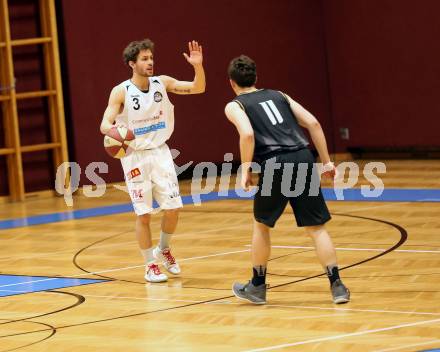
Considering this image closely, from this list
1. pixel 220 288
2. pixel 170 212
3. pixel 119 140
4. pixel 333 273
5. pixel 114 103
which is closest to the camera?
pixel 333 273

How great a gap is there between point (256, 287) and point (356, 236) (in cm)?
290

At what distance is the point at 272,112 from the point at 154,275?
198cm

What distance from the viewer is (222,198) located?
1436cm

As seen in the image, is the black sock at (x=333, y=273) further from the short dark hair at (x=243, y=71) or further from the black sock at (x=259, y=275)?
the short dark hair at (x=243, y=71)

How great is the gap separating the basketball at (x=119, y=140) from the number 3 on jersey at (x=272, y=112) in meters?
1.59

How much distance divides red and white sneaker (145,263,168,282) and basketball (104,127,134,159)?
92cm

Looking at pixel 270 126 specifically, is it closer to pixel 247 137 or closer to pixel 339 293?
pixel 247 137

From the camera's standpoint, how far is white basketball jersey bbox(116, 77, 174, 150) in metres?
8.95

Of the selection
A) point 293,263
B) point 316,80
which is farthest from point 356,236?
point 316,80

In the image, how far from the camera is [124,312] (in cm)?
777

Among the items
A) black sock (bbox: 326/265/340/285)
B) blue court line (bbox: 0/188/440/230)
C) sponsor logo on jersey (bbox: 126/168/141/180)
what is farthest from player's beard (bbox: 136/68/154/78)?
blue court line (bbox: 0/188/440/230)

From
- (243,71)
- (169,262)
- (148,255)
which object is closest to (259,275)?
(243,71)

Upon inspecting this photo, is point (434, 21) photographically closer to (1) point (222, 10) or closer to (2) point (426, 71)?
(2) point (426, 71)

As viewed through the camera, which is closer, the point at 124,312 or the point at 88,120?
the point at 124,312
